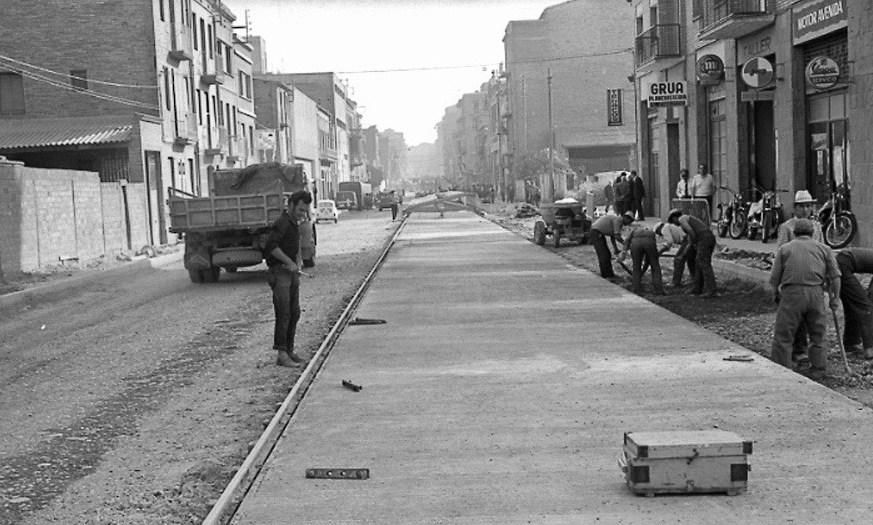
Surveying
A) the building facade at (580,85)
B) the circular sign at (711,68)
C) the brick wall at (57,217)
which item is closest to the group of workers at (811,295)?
the circular sign at (711,68)

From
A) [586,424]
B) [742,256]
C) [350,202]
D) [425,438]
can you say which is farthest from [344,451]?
[350,202]

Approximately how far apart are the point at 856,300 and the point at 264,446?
6427mm

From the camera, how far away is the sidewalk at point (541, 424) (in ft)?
20.5

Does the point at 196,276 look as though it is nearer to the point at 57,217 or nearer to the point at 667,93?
the point at 57,217

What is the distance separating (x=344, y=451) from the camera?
25.4 feet

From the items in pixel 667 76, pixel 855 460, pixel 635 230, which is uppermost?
pixel 667 76

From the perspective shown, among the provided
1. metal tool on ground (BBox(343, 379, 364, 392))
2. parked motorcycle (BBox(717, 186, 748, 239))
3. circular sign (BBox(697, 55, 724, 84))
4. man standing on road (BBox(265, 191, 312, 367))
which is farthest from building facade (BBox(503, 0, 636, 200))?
metal tool on ground (BBox(343, 379, 364, 392))

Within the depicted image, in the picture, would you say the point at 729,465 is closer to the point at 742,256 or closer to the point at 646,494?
the point at 646,494

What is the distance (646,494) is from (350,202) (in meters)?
89.1

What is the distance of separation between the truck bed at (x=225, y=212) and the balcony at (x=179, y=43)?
2470 centimetres

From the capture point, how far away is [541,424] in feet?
27.6

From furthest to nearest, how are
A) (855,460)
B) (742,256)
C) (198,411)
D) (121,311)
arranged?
(742,256)
(121,311)
(198,411)
(855,460)

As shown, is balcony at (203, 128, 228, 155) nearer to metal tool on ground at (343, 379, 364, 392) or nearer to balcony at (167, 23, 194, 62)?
balcony at (167, 23, 194, 62)

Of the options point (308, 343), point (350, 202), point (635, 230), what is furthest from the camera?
point (350, 202)
